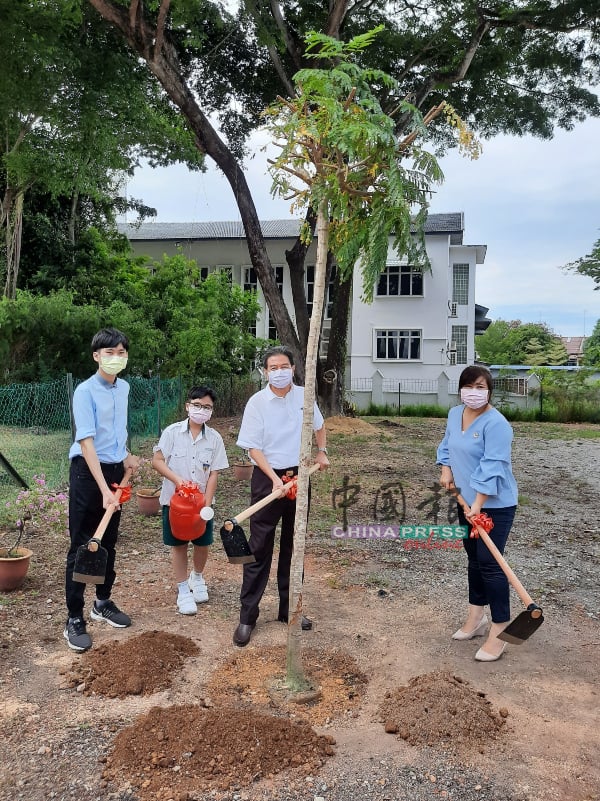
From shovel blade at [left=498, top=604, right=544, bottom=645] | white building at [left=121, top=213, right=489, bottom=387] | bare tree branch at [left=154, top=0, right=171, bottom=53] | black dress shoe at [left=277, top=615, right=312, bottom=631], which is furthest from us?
white building at [left=121, top=213, right=489, bottom=387]

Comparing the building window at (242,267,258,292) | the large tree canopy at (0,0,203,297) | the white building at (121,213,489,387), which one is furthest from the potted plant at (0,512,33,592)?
the building window at (242,267,258,292)

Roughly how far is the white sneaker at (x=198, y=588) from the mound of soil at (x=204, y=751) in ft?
5.17

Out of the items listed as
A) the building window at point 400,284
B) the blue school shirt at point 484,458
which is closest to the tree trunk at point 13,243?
the building window at point 400,284

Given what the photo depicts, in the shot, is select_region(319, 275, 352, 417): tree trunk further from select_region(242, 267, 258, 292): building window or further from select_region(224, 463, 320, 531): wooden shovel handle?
select_region(242, 267, 258, 292): building window

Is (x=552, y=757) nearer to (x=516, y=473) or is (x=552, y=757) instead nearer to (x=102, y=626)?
(x=102, y=626)

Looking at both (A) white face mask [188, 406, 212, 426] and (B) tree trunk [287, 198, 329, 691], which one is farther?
(A) white face mask [188, 406, 212, 426]

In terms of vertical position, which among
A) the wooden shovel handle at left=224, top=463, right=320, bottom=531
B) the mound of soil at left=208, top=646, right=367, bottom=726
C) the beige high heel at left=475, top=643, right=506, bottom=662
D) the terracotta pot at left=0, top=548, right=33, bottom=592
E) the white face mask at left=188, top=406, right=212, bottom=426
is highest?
the white face mask at left=188, top=406, right=212, bottom=426

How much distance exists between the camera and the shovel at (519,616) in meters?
3.29

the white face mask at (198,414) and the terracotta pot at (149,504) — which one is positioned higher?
the white face mask at (198,414)

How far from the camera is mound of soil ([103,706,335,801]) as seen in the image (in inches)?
101

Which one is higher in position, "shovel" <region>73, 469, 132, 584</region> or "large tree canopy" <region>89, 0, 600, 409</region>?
"large tree canopy" <region>89, 0, 600, 409</region>

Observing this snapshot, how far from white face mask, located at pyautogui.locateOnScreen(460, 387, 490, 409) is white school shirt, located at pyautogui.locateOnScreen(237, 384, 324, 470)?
818mm

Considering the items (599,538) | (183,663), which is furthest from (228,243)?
(183,663)

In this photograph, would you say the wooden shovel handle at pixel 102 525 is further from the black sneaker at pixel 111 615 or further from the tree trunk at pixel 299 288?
the tree trunk at pixel 299 288
